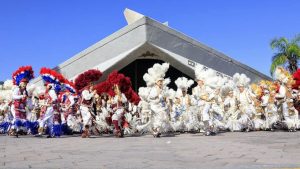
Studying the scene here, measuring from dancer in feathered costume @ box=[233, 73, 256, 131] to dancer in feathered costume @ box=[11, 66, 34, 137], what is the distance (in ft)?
22.8

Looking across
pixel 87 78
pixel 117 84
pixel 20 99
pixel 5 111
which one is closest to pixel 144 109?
pixel 117 84

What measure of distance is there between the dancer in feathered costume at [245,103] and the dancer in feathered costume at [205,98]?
175 cm

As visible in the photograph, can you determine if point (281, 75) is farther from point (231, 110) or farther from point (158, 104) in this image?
point (158, 104)

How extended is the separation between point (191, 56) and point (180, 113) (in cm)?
786

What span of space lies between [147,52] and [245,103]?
8.28 m

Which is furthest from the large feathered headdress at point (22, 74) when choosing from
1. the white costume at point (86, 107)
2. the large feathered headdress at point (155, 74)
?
the large feathered headdress at point (155, 74)

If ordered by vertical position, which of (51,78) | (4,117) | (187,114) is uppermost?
(51,78)

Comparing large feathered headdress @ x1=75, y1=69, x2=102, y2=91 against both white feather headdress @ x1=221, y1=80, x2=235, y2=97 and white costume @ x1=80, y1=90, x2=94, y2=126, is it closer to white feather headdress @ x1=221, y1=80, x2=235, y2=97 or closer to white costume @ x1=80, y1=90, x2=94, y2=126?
white costume @ x1=80, y1=90, x2=94, y2=126

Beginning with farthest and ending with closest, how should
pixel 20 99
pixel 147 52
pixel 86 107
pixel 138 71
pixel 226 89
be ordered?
pixel 138 71
pixel 147 52
pixel 226 89
pixel 20 99
pixel 86 107

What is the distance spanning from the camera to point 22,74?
12961mm

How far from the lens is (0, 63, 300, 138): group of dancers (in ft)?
40.7

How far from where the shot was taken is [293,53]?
28.6 m

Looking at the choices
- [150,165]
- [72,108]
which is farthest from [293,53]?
[150,165]

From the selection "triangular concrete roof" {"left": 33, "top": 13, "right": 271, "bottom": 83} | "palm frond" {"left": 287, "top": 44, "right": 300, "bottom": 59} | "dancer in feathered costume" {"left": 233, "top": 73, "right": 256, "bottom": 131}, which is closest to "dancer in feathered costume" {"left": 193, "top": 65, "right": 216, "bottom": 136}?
"dancer in feathered costume" {"left": 233, "top": 73, "right": 256, "bottom": 131}
